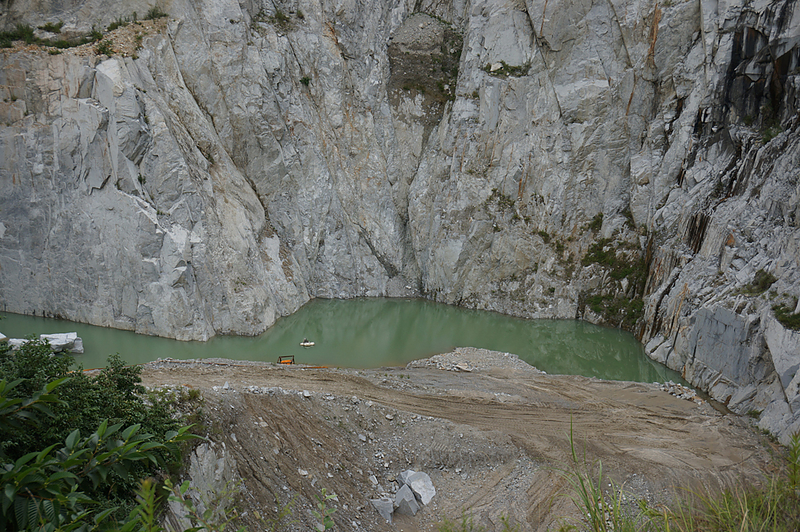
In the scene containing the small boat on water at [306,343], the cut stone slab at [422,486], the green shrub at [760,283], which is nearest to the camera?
the cut stone slab at [422,486]

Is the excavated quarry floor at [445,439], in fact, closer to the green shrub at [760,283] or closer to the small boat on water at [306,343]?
the small boat on water at [306,343]

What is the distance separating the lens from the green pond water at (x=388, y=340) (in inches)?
661

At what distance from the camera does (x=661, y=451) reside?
10.5m

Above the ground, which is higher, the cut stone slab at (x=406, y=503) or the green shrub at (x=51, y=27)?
the green shrub at (x=51, y=27)

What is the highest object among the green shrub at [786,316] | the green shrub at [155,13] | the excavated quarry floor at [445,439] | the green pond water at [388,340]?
the green shrub at [155,13]

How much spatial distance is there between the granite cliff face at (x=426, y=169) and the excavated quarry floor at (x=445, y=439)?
2660 mm

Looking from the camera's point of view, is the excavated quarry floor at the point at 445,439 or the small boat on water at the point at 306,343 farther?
the small boat on water at the point at 306,343

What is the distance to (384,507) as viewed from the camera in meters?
8.09

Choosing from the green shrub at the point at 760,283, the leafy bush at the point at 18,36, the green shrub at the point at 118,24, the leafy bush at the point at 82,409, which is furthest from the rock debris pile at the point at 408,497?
the leafy bush at the point at 18,36

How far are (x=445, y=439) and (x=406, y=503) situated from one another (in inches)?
84.6

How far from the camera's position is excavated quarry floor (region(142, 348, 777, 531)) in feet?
26.0

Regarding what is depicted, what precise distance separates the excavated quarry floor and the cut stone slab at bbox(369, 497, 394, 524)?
0.10 metres

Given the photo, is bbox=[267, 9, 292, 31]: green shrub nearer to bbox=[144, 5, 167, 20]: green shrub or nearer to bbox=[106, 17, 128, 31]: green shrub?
bbox=[144, 5, 167, 20]: green shrub

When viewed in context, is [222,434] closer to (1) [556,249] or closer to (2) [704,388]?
(2) [704,388]
